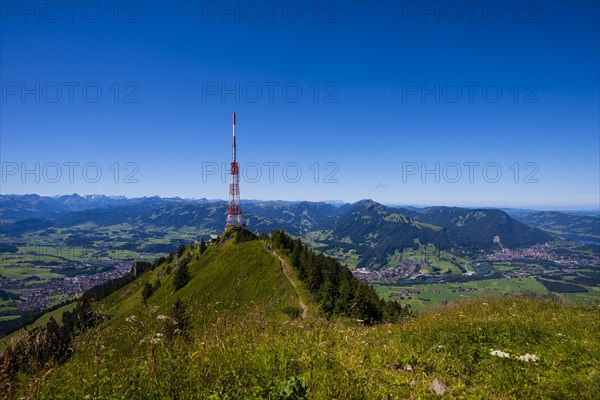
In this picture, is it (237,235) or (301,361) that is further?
(237,235)

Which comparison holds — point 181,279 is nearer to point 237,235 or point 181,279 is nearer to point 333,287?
point 237,235

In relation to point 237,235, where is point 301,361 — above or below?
above

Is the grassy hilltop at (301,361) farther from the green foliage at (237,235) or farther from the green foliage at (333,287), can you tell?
the green foliage at (237,235)

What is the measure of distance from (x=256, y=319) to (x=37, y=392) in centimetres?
465

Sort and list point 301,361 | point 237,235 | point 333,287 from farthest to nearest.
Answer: point 237,235
point 333,287
point 301,361

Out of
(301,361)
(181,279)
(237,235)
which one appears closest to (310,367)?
(301,361)

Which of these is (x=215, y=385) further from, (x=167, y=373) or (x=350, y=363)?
(x=350, y=363)

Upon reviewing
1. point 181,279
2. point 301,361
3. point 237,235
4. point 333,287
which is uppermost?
point 301,361

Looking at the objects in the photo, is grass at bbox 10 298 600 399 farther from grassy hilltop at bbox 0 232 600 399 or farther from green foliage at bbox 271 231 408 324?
green foliage at bbox 271 231 408 324

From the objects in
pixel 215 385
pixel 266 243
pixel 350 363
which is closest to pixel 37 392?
pixel 215 385

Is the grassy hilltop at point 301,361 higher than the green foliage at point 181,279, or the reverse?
the grassy hilltop at point 301,361

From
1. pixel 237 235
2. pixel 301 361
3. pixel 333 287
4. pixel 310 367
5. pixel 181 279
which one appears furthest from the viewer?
pixel 237 235

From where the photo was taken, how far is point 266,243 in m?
78.4

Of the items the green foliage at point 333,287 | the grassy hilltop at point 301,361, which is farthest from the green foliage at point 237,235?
the grassy hilltop at point 301,361
